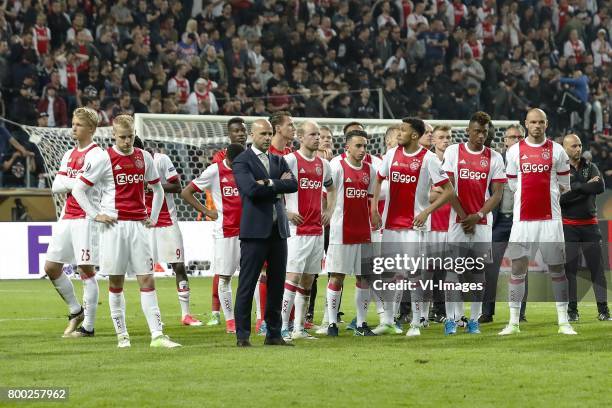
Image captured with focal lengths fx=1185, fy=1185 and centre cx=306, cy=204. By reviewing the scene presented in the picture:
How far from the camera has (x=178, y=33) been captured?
24.7 meters

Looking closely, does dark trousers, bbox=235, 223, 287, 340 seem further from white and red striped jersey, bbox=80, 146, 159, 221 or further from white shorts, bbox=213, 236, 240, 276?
white shorts, bbox=213, 236, 240, 276

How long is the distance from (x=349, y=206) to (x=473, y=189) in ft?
4.21

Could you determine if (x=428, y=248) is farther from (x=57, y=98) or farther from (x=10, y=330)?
(x=57, y=98)

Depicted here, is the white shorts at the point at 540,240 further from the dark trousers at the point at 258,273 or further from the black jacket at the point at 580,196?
the dark trousers at the point at 258,273

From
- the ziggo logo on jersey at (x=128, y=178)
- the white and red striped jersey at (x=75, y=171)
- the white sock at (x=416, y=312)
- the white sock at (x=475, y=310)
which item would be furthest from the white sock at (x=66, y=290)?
the white sock at (x=475, y=310)

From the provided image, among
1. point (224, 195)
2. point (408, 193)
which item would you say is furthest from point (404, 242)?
point (224, 195)

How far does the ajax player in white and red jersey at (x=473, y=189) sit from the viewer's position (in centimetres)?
1187

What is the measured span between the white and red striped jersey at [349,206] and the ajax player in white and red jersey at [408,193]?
0.54ft

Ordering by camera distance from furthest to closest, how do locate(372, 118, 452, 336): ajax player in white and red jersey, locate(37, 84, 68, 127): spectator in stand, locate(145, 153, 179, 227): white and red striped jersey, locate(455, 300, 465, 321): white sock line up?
locate(37, 84, 68, 127): spectator in stand → locate(145, 153, 179, 227): white and red striped jersey → locate(455, 300, 465, 321): white sock → locate(372, 118, 452, 336): ajax player in white and red jersey

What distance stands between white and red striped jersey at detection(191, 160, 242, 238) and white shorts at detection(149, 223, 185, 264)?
1.00m

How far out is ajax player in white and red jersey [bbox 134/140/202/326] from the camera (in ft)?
43.3

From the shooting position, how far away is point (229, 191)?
12602mm

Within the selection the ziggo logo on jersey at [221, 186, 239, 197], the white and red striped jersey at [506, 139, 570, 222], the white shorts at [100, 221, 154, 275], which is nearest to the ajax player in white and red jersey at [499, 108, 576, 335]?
the white and red striped jersey at [506, 139, 570, 222]

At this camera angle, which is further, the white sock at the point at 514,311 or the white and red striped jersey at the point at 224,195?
the white and red striped jersey at the point at 224,195
